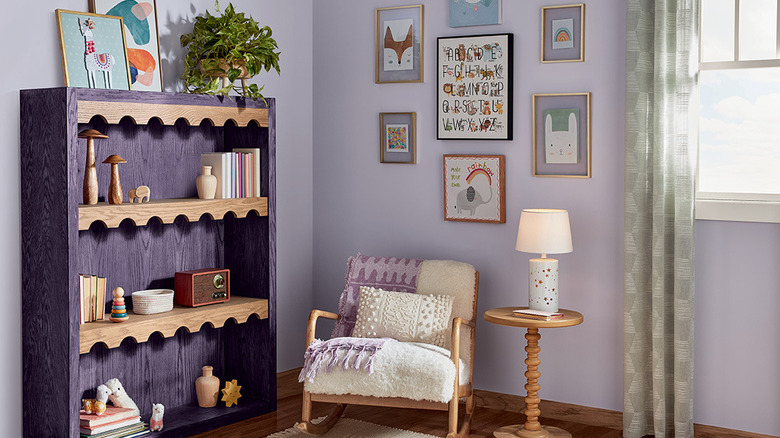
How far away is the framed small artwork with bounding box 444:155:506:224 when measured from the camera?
4.44 metres

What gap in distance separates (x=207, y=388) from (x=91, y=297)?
0.86 metres

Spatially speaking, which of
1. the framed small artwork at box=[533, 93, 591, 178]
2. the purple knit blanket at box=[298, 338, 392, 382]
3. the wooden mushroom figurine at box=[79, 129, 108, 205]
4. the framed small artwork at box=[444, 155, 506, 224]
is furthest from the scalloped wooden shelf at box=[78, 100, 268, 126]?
the framed small artwork at box=[533, 93, 591, 178]

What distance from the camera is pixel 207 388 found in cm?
426

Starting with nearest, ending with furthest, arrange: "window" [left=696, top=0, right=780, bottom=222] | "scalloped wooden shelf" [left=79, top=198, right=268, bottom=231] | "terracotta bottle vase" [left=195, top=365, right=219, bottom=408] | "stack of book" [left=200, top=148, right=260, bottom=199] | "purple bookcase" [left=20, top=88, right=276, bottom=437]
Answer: "purple bookcase" [left=20, top=88, right=276, bottom=437] → "scalloped wooden shelf" [left=79, top=198, right=268, bottom=231] → "window" [left=696, top=0, right=780, bottom=222] → "stack of book" [left=200, top=148, right=260, bottom=199] → "terracotta bottle vase" [left=195, top=365, right=219, bottom=408]

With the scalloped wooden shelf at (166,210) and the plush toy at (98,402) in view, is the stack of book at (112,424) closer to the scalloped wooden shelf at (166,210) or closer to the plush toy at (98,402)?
A: the plush toy at (98,402)

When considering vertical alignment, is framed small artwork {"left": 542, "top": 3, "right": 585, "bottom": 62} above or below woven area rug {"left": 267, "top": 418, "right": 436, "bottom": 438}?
above

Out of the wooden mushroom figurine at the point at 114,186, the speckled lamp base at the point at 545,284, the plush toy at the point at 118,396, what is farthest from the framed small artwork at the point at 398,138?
the plush toy at the point at 118,396

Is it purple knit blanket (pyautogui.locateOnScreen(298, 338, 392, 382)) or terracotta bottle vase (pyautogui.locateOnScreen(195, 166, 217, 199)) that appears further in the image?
Result: terracotta bottle vase (pyautogui.locateOnScreen(195, 166, 217, 199))

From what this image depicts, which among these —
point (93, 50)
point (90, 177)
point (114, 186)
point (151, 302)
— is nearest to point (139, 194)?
point (114, 186)

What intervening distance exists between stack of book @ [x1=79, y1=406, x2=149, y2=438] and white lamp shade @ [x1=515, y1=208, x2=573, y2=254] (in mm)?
1906

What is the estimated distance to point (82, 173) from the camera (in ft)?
12.6

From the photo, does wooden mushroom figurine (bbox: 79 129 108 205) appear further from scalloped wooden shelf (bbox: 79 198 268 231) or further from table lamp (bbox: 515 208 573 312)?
table lamp (bbox: 515 208 573 312)

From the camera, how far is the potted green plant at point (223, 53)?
405 cm

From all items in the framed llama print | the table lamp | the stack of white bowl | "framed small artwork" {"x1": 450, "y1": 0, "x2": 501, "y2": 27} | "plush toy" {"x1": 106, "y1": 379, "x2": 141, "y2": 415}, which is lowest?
"plush toy" {"x1": 106, "y1": 379, "x2": 141, "y2": 415}
